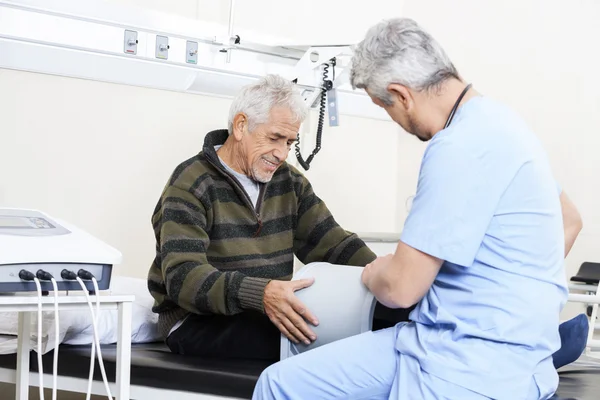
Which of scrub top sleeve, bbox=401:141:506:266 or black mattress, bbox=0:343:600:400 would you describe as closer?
scrub top sleeve, bbox=401:141:506:266

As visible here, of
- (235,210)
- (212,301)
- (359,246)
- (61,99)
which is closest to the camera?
(212,301)

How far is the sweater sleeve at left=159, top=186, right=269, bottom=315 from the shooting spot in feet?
5.97

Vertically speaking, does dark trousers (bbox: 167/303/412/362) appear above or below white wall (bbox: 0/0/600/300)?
below

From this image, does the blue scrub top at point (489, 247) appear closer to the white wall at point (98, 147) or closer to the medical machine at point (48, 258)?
the medical machine at point (48, 258)

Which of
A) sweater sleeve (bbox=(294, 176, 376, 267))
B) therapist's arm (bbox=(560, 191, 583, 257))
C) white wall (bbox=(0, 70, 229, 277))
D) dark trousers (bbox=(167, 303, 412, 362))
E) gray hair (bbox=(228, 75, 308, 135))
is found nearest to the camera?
therapist's arm (bbox=(560, 191, 583, 257))

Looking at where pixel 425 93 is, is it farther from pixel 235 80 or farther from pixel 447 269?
pixel 235 80

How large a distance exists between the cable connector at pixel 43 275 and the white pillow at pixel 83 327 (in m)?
0.55

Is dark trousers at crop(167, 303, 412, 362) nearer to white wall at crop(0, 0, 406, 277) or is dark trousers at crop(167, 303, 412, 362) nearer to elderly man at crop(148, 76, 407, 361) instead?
elderly man at crop(148, 76, 407, 361)

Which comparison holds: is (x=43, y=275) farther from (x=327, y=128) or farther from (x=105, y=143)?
(x=327, y=128)

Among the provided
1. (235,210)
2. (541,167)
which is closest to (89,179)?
(235,210)

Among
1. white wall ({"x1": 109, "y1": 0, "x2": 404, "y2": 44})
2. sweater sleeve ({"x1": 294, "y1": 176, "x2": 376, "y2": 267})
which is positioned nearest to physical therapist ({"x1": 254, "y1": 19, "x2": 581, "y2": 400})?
sweater sleeve ({"x1": 294, "y1": 176, "x2": 376, "y2": 267})

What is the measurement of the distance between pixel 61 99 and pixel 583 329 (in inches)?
87.3

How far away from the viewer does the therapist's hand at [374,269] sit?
4.89 feet

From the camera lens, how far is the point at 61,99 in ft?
10.1
